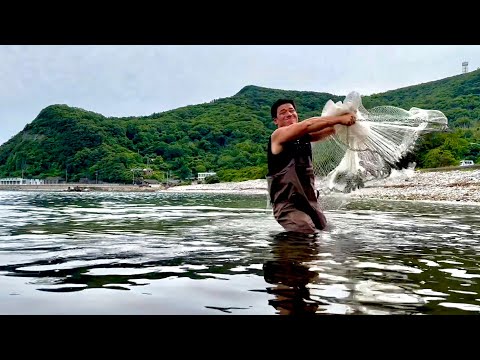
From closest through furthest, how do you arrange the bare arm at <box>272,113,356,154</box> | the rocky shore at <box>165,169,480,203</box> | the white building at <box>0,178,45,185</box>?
the bare arm at <box>272,113,356,154</box> → the rocky shore at <box>165,169,480,203</box> → the white building at <box>0,178,45,185</box>

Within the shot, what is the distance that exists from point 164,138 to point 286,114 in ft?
469

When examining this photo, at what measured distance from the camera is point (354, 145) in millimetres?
8258

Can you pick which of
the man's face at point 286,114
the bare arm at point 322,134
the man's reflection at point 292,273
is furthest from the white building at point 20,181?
the man's reflection at point 292,273

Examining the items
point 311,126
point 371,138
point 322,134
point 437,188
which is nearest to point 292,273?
point 311,126

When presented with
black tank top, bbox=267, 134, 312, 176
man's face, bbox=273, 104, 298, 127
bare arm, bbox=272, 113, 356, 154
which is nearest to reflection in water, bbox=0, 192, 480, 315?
black tank top, bbox=267, 134, 312, 176

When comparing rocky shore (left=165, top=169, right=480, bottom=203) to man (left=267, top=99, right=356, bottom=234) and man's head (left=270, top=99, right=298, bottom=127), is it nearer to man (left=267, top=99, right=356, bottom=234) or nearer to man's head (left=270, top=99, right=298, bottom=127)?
man (left=267, top=99, right=356, bottom=234)

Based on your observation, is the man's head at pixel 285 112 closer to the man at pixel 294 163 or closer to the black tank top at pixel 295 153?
the man at pixel 294 163

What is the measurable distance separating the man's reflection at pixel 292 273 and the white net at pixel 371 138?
1695 mm

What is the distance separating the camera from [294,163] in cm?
795

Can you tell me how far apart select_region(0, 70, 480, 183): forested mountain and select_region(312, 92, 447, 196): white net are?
9849cm

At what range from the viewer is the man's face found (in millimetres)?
8102

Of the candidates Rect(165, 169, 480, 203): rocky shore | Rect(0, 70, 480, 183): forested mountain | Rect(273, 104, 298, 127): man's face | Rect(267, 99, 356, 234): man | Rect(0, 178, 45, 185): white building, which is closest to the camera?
Rect(267, 99, 356, 234): man
